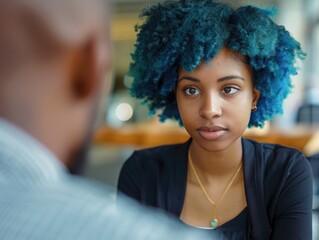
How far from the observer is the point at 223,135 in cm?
61

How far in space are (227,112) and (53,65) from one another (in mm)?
253

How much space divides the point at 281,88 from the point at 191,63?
0.39 ft

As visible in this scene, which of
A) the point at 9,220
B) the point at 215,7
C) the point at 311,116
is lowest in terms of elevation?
the point at 9,220

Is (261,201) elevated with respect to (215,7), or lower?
lower

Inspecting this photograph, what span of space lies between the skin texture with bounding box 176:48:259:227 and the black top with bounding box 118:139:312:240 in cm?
1

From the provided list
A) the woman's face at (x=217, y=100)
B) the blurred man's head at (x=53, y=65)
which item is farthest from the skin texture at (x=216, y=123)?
the blurred man's head at (x=53, y=65)

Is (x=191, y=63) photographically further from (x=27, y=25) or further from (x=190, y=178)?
(x=27, y=25)

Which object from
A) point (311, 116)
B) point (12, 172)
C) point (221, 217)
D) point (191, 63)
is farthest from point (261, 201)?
point (311, 116)

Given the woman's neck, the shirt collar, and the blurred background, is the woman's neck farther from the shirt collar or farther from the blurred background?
the shirt collar

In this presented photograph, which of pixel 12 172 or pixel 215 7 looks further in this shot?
pixel 215 7

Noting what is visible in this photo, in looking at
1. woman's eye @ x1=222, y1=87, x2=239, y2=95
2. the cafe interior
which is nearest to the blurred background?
the cafe interior

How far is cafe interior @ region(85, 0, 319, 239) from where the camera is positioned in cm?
73

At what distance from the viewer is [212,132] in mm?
611

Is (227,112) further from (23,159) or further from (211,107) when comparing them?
(23,159)
